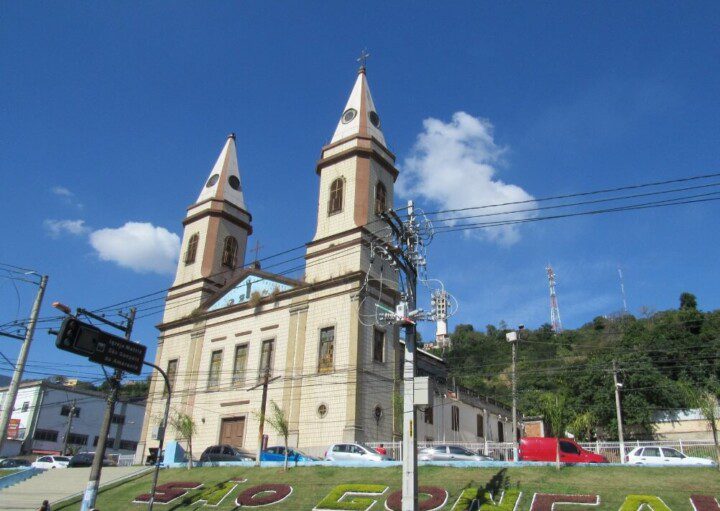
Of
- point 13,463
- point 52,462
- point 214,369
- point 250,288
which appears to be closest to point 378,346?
point 250,288

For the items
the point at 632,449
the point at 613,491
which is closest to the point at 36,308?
the point at 613,491

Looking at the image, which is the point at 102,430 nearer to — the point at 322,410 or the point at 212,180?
the point at 322,410

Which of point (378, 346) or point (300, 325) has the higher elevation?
point (300, 325)

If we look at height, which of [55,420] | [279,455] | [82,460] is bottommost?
[82,460]

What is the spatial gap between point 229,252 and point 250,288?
6153 millimetres

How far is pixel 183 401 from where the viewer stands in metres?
38.7

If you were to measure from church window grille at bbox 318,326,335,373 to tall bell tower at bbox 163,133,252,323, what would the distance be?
1090 centimetres

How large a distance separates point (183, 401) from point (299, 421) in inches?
413

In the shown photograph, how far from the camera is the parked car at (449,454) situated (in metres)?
24.7

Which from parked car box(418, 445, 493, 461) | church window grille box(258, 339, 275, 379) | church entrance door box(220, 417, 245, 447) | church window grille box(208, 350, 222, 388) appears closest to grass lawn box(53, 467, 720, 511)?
parked car box(418, 445, 493, 461)

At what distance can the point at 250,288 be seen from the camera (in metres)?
39.2

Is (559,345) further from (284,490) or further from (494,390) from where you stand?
(284,490)

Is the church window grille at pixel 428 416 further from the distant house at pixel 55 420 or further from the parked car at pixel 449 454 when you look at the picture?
the distant house at pixel 55 420

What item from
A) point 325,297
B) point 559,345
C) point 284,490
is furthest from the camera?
point 559,345
